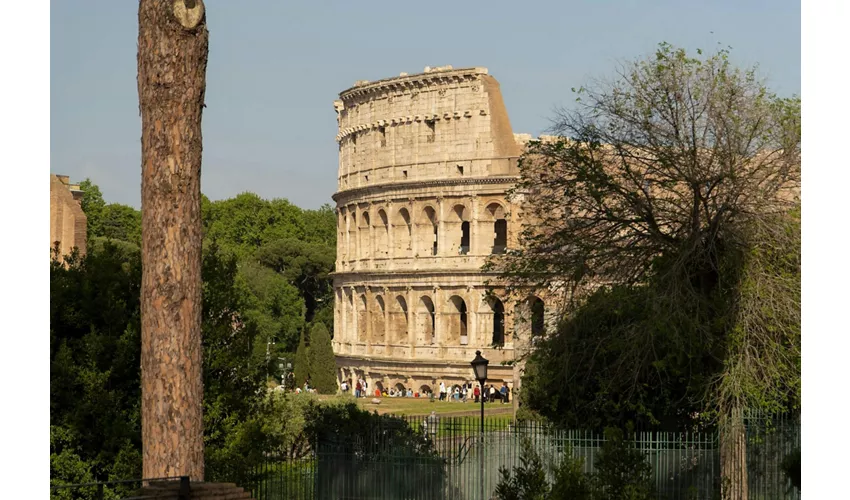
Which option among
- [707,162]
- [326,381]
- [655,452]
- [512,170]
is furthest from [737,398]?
[326,381]

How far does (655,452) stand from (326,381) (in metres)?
44.1

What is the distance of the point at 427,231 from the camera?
6072 centimetres

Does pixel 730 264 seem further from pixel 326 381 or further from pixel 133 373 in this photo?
pixel 326 381

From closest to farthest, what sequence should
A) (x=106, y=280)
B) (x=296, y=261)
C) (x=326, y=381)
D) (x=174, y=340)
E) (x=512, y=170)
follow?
1. (x=174, y=340)
2. (x=106, y=280)
3. (x=512, y=170)
4. (x=326, y=381)
5. (x=296, y=261)

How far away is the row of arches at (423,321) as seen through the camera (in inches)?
2314

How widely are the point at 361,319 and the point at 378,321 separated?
1273 millimetres

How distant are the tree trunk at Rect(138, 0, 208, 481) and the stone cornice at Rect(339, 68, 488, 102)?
48.6 meters

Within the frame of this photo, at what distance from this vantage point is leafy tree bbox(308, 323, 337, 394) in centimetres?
6206

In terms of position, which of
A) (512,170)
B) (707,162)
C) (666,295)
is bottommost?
(666,295)

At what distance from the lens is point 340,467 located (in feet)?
64.8

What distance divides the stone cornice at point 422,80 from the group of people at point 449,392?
13.6 meters

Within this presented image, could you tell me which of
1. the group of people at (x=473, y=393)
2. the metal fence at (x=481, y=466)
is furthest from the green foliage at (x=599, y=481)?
the group of people at (x=473, y=393)

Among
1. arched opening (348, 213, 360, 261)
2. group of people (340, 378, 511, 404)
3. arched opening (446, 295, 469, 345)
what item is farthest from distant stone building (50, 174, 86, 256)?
arched opening (348, 213, 360, 261)

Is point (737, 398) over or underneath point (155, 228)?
underneath
